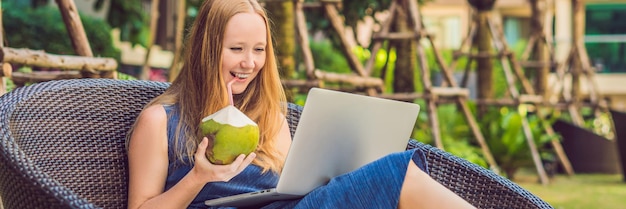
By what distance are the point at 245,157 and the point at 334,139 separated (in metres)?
0.30

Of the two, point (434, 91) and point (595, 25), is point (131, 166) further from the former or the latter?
point (595, 25)

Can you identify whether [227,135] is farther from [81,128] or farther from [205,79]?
[81,128]

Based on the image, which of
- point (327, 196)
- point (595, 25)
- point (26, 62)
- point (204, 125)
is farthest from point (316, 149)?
point (595, 25)

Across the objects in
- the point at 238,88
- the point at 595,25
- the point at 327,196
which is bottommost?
the point at 595,25

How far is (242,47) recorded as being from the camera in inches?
124

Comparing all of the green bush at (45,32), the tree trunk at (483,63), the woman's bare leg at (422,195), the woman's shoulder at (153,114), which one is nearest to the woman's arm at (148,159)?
the woman's shoulder at (153,114)

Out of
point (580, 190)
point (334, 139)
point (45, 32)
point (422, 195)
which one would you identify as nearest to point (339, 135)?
point (334, 139)

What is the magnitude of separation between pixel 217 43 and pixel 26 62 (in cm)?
184

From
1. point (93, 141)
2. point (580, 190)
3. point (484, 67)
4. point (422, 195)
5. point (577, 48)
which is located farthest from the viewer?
point (577, 48)

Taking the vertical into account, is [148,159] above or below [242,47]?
below

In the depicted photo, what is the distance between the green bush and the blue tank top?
6189mm

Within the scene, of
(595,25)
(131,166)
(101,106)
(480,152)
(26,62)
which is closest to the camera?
(131,166)

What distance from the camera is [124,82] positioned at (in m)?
3.38

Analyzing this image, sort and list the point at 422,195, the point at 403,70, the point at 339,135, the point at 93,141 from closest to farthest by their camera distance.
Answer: the point at 422,195 → the point at 339,135 → the point at 93,141 → the point at 403,70
